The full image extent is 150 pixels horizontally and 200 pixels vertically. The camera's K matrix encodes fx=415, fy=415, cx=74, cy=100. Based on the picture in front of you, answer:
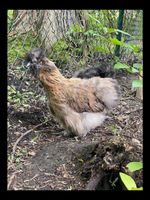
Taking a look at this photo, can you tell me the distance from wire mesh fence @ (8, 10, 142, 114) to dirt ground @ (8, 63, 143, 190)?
5.8 inches

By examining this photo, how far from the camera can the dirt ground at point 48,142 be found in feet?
12.4

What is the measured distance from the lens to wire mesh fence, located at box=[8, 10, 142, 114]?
5621 millimetres

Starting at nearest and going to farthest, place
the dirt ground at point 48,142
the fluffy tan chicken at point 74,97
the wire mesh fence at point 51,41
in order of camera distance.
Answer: the dirt ground at point 48,142, the fluffy tan chicken at point 74,97, the wire mesh fence at point 51,41

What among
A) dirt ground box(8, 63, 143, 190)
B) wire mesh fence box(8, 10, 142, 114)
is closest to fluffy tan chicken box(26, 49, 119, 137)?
dirt ground box(8, 63, 143, 190)

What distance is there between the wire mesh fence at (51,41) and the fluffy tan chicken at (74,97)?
1.96 feet

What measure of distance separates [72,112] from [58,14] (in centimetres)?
160

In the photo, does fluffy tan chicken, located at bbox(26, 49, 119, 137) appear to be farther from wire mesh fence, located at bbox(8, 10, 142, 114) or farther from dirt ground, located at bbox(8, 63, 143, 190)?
wire mesh fence, located at bbox(8, 10, 142, 114)

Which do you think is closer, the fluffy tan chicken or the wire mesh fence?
the fluffy tan chicken

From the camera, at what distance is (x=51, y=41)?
19.2ft

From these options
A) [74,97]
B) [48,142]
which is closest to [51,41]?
[74,97]

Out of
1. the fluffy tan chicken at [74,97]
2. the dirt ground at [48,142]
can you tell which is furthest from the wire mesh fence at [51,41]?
the fluffy tan chicken at [74,97]

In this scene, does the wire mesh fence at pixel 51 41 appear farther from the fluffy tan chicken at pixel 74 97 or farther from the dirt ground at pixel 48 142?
the fluffy tan chicken at pixel 74 97
